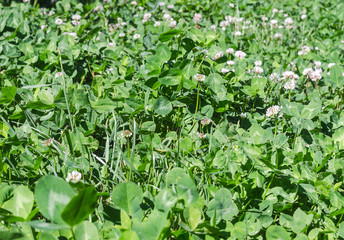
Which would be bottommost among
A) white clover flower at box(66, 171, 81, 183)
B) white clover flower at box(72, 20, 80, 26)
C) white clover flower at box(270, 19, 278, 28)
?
white clover flower at box(270, 19, 278, 28)

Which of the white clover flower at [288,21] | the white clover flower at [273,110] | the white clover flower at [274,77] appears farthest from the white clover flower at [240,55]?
the white clover flower at [288,21]

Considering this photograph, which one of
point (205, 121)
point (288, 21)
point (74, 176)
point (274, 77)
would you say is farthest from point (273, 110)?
point (288, 21)

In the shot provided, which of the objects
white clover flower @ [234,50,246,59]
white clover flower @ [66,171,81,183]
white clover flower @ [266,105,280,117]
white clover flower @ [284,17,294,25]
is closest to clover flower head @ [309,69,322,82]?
white clover flower @ [234,50,246,59]

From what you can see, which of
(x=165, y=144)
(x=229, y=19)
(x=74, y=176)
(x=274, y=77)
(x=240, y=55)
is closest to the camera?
(x=74, y=176)

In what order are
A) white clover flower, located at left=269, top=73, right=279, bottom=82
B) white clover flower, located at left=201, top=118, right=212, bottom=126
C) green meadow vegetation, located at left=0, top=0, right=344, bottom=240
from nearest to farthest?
green meadow vegetation, located at left=0, top=0, right=344, bottom=240, white clover flower, located at left=201, top=118, right=212, bottom=126, white clover flower, located at left=269, top=73, right=279, bottom=82

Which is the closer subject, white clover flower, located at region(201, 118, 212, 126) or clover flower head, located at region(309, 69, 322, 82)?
white clover flower, located at region(201, 118, 212, 126)

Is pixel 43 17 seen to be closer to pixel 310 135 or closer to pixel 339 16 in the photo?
pixel 310 135

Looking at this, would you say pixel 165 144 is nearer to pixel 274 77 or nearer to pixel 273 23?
pixel 274 77

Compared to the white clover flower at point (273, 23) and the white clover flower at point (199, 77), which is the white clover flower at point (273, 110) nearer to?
the white clover flower at point (199, 77)

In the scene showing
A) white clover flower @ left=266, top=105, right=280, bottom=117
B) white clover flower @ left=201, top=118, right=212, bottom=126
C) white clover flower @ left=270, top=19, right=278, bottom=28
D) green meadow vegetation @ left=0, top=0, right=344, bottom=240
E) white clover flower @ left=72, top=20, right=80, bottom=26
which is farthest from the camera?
white clover flower @ left=270, top=19, right=278, bottom=28

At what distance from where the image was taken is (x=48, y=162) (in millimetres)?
1555

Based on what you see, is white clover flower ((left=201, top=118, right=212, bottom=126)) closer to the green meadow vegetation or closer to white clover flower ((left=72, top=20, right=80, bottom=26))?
the green meadow vegetation

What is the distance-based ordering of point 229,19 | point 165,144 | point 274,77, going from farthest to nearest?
point 229,19 → point 274,77 → point 165,144

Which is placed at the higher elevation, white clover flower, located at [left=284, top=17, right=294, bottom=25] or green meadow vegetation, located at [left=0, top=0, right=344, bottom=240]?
green meadow vegetation, located at [left=0, top=0, right=344, bottom=240]
